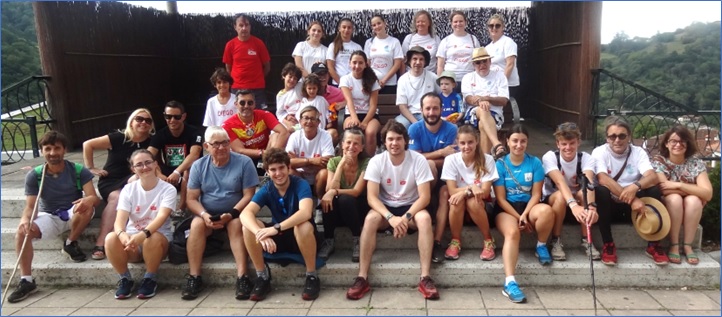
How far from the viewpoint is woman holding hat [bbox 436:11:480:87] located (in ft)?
19.6

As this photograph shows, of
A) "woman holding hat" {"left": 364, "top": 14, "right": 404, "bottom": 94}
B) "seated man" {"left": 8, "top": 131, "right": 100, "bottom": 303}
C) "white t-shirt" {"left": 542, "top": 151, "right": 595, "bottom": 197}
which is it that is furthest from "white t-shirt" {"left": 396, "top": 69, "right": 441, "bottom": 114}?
"seated man" {"left": 8, "top": 131, "right": 100, "bottom": 303}

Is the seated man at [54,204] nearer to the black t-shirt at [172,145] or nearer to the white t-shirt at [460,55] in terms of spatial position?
the black t-shirt at [172,145]

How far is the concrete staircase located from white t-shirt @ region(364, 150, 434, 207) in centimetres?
38

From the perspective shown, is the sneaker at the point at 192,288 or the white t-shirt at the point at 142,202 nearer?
the sneaker at the point at 192,288

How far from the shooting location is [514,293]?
3.63m

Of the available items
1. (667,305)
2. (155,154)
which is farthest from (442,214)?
(155,154)

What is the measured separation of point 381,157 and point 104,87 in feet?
17.8

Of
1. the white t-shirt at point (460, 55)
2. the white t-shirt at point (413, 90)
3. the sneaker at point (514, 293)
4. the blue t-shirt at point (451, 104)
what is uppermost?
the white t-shirt at point (460, 55)

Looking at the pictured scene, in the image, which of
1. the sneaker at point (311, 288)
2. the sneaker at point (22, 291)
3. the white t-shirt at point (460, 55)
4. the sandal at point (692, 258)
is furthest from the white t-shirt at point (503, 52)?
the sneaker at point (22, 291)

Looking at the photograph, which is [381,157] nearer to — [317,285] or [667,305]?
[317,285]

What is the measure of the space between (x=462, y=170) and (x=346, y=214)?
98 centimetres

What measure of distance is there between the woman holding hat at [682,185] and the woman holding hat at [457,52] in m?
2.39

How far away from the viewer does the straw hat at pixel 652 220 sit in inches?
151

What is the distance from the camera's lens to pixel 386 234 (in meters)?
4.26
